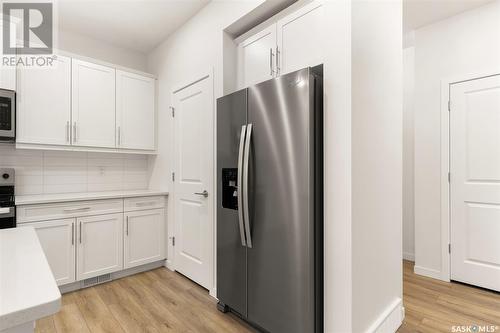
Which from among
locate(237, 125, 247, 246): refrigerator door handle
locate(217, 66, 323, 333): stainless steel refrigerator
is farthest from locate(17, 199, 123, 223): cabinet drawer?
locate(237, 125, 247, 246): refrigerator door handle

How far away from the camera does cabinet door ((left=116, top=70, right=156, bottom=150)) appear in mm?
3170

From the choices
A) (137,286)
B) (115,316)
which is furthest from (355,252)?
(137,286)

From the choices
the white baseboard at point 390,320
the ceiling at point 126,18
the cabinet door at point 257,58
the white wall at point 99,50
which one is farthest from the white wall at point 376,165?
the white wall at point 99,50

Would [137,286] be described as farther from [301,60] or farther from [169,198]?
[301,60]

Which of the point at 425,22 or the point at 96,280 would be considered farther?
the point at 425,22

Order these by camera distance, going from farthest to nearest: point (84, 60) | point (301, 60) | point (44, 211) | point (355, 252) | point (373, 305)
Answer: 1. point (84, 60)
2. point (44, 211)
3. point (301, 60)
4. point (373, 305)
5. point (355, 252)

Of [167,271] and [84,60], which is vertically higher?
[84,60]

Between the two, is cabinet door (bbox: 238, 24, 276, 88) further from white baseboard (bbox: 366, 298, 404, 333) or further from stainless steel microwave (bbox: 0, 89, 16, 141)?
stainless steel microwave (bbox: 0, 89, 16, 141)

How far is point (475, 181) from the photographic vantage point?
2.65 meters

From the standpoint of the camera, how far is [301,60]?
1.83 meters

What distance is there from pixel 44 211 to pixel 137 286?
1137 millimetres

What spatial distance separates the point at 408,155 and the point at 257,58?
104 inches

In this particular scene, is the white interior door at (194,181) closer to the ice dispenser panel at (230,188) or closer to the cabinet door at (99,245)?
the ice dispenser panel at (230,188)

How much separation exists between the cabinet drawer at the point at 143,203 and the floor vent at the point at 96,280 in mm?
722
